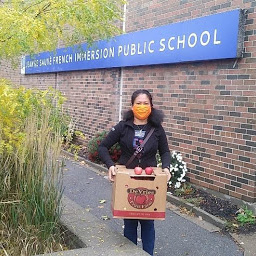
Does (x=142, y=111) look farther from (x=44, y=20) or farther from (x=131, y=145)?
(x=44, y=20)

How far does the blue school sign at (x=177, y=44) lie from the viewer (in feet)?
15.8

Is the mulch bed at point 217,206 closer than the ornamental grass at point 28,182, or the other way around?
the ornamental grass at point 28,182

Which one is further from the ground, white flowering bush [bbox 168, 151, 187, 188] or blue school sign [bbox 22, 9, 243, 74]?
blue school sign [bbox 22, 9, 243, 74]

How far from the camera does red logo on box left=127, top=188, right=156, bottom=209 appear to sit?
2773 mm

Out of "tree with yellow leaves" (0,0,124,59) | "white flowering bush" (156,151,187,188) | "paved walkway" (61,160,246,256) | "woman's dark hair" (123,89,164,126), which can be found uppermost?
"tree with yellow leaves" (0,0,124,59)

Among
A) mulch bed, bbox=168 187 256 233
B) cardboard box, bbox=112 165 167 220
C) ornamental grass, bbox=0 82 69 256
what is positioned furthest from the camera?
mulch bed, bbox=168 187 256 233

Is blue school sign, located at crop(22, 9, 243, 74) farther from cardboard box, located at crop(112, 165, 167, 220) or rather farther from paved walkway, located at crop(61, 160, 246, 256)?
paved walkway, located at crop(61, 160, 246, 256)

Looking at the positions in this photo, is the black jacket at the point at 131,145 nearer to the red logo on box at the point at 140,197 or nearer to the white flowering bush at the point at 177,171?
the red logo on box at the point at 140,197

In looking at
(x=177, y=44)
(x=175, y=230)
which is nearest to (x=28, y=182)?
(x=175, y=230)

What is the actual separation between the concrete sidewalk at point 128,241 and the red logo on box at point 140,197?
1.11 feet

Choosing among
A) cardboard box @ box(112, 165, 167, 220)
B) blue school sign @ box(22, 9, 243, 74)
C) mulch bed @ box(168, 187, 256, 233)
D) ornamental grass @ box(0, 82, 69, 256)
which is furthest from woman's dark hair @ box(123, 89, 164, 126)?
mulch bed @ box(168, 187, 256, 233)

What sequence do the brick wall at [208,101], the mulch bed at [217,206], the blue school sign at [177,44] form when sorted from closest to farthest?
the mulch bed at [217,206] → the brick wall at [208,101] → the blue school sign at [177,44]

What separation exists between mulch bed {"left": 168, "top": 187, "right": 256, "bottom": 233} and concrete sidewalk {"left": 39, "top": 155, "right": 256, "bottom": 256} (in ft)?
0.40

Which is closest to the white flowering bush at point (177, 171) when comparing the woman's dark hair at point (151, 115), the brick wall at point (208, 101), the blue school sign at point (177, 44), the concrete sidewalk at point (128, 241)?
the brick wall at point (208, 101)
